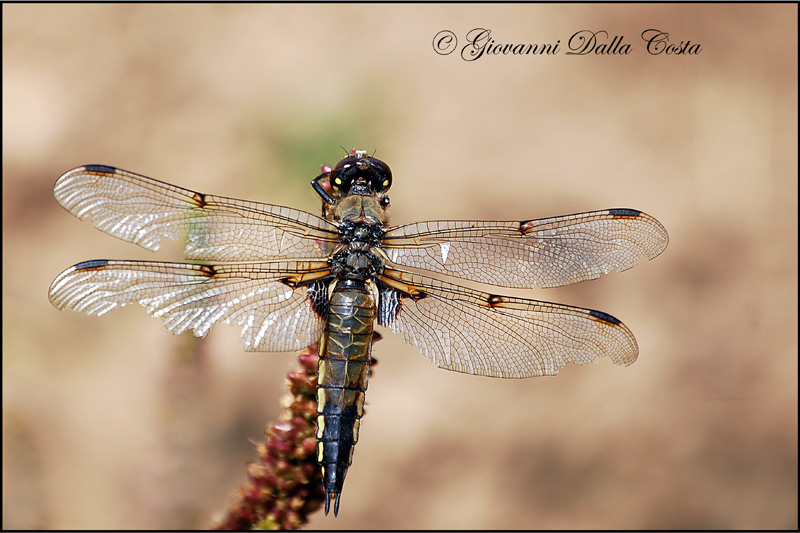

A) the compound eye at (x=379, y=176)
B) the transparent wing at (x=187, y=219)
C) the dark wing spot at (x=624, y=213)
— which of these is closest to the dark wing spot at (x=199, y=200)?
the transparent wing at (x=187, y=219)

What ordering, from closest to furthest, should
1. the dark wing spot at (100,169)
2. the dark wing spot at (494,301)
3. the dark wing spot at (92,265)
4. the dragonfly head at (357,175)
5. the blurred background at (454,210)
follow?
the dark wing spot at (92,265), the dark wing spot at (100,169), the dark wing spot at (494,301), the dragonfly head at (357,175), the blurred background at (454,210)

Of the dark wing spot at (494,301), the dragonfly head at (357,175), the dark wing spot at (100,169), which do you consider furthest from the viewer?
the dragonfly head at (357,175)

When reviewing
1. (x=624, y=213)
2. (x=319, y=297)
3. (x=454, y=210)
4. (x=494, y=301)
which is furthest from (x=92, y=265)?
(x=454, y=210)

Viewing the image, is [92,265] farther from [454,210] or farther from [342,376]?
[454,210]

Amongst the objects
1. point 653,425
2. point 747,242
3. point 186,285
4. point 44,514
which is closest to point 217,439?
point 44,514

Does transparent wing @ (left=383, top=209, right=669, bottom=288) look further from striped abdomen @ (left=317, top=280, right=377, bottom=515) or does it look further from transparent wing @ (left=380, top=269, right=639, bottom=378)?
striped abdomen @ (left=317, top=280, right=377, bottom=515)

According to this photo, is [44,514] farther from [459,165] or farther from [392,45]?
[392,45]

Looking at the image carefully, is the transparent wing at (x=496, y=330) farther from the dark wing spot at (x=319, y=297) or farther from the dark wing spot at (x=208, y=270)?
the dark wing spot at (x=208, y=270)
